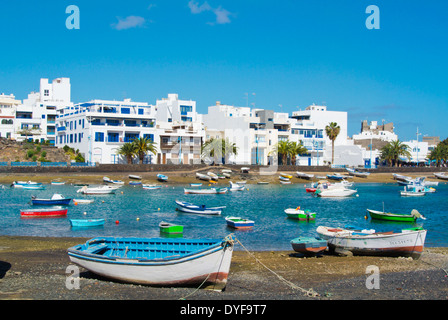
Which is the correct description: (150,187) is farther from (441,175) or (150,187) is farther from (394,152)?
(394,152)

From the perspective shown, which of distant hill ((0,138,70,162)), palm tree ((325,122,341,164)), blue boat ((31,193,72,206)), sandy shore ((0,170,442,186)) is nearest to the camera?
blue boat ((31,193,72,206))

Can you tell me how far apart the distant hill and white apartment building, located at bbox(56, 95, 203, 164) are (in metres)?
3.98

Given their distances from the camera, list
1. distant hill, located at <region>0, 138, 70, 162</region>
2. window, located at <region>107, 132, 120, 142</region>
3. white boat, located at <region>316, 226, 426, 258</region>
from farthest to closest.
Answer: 1. window, located at <region>107, 132, 120, 142</region>
2. distant hill, located at <region>0, 138, 70, 162</region>
3. white boat, located at <region>316, 226, 426, 258</region>

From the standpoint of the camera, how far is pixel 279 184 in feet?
298

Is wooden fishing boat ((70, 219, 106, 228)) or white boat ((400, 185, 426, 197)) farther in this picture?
white boat ((400, 185, 426, 197))

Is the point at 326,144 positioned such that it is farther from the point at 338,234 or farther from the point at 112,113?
the point at 338,234

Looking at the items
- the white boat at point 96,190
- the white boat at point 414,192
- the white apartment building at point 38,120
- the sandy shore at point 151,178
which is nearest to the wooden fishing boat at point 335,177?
the sandy shore at point 151,178

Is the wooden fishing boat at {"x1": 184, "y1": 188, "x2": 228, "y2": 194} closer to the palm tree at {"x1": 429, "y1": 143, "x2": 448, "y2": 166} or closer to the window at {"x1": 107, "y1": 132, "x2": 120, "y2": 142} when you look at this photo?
the window at {"x1": 107, "y1": 132, "x2": 120, "y2": 142}

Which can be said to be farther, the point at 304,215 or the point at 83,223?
the point at 304,215

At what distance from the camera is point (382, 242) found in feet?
84.5

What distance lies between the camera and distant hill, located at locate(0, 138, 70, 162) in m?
90.0

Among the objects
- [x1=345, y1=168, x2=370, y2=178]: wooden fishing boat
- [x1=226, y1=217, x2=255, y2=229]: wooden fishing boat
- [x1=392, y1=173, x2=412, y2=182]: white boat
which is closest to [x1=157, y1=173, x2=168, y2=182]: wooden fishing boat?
[x1=226, y1=217, x2=255, y2=229]: wooden fishing boat

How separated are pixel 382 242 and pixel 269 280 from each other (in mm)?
8264

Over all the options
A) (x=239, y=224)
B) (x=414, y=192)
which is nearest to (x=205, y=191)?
(x=239, y=224)
